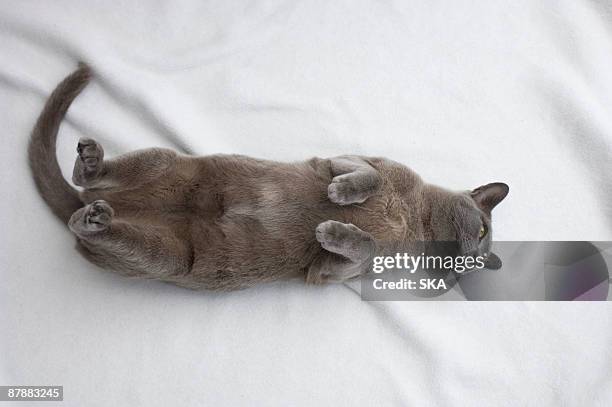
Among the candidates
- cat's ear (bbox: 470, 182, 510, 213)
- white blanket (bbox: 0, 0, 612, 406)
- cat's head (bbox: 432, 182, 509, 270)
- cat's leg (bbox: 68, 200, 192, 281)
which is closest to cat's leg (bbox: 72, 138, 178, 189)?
cat's leg (bbox: 68, 200, 192, 281)

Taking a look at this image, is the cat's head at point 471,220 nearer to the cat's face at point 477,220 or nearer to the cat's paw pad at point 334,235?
the cat's face at point 477,220

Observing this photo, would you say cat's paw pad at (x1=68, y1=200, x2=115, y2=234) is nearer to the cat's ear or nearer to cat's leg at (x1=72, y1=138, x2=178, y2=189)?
cat's leg at (x1=72, y1=138, x2=178, y2=189)

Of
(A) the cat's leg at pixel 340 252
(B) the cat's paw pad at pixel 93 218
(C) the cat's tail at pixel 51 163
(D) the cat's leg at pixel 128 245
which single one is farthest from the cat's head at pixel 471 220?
(C) the cat's tail at pixel 51 163

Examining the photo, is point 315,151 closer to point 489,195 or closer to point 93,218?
point 489,195

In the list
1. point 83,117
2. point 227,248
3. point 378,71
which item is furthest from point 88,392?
point 378,71

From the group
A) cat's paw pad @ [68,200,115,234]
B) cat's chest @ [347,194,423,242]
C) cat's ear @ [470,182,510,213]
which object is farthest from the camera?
cat's ear @ [470,182,510,213]

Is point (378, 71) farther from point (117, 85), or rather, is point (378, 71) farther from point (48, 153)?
point (48, 153)

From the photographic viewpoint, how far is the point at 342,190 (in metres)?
1.63

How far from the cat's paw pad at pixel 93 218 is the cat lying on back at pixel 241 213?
3cm

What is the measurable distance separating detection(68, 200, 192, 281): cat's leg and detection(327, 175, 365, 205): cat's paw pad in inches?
19.0

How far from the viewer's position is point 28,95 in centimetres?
195

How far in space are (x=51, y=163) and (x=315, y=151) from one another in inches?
36.8

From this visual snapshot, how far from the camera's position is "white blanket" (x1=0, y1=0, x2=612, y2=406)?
5.94 feet

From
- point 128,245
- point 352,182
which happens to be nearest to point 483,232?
point 352,182
